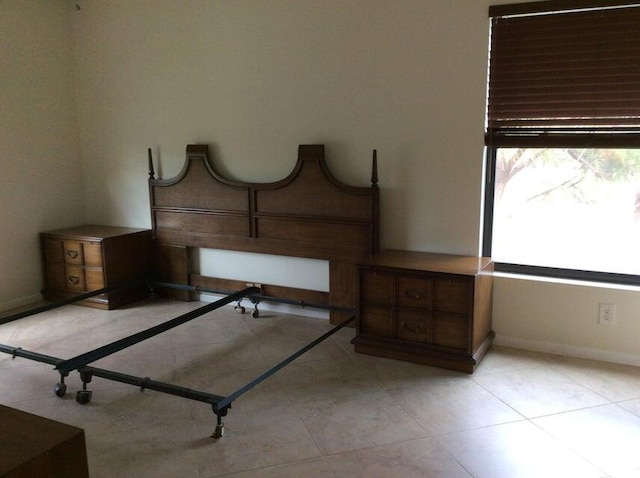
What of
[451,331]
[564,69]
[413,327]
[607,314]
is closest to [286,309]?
[413,327]

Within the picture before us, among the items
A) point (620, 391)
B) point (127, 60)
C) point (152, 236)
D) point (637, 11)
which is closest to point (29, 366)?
point (152, 236)

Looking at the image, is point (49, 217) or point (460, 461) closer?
point (460, 461)

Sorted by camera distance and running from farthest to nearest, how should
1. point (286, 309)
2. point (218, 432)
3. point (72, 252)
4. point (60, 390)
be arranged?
1. point (72, 252)
2. point (286, 309)
3. point (60, 390)
4. point (218, 432)

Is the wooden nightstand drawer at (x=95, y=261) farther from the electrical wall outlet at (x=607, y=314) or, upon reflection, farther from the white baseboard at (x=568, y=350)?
the electrical wall outlet at (x=607, y=314)

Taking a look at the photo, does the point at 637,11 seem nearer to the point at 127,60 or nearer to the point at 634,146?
the point at 634,146

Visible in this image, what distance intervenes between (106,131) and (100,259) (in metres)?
1.22

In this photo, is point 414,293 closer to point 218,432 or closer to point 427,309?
point 427,309

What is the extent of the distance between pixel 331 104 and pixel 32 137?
2579mm

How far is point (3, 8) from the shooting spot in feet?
13.9

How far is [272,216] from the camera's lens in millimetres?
4102

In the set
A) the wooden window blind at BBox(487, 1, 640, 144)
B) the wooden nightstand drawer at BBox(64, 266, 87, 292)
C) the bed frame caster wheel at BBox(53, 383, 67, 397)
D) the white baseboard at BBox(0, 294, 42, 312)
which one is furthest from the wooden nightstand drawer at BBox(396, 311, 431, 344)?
the white baseboard at BBox(0, 294, 42, 312)

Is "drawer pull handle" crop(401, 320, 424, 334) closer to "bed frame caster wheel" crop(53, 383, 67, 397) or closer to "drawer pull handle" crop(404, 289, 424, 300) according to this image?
"drawer pull handle" crop(404, 289, 424, 300)

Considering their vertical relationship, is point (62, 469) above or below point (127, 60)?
below

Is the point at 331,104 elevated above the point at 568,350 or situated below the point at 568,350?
above
